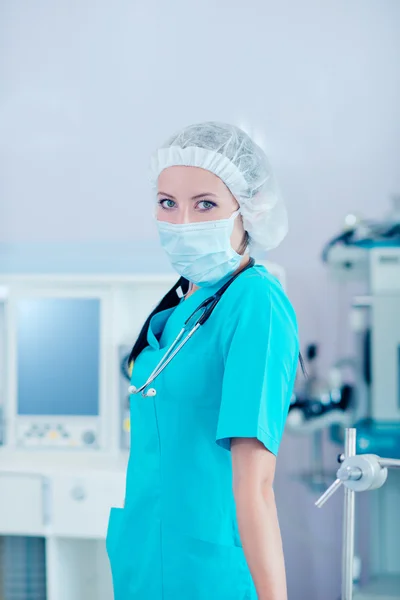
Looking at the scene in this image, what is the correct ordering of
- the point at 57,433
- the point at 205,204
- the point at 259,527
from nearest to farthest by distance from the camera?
the point at 259,527 < the point at 205,204 < the point at 57,433

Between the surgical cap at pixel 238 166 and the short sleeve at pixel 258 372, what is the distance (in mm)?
209

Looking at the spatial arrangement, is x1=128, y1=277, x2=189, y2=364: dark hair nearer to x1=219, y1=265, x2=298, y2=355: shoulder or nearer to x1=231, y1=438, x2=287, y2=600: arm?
x1=219, y1=265, x2=298, y2=355: shoulder

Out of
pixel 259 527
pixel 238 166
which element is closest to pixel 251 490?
pixel 259 527

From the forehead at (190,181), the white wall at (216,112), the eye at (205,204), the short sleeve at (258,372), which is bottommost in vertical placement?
the short sleeve at (258,372)

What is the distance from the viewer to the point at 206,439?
3.36ft

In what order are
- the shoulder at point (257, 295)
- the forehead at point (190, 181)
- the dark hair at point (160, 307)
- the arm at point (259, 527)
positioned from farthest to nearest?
the dark hair at point (160, 307), the forehead at point (190, 181), the shoulder at point (257, 295), the arm at point (259, 527)

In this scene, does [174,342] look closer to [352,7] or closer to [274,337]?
[274,337]

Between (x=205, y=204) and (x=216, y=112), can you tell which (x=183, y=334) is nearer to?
(x=205, y=204)

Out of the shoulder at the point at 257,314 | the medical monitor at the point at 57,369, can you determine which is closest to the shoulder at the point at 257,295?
the shoulder at the point at 257,314

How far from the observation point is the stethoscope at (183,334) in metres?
1.05

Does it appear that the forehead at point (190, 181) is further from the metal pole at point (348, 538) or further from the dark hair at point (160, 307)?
the metal pole at point (348, 538)

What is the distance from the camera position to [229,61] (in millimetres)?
2527

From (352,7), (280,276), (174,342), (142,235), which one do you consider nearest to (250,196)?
(174,342)

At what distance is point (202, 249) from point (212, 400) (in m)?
0.23
